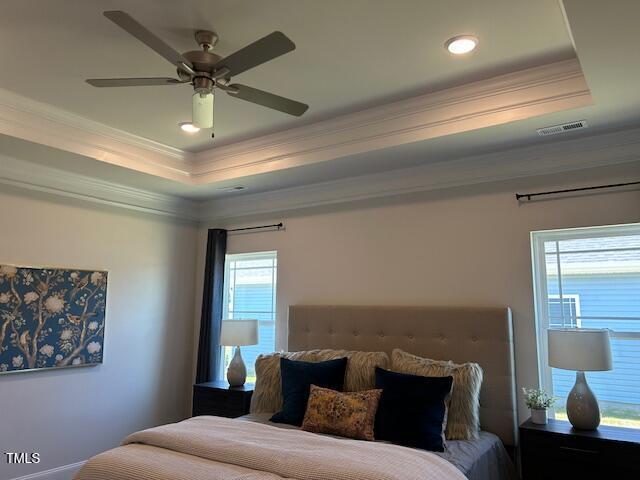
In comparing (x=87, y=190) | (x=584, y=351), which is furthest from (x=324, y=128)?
(x=584, y=351)

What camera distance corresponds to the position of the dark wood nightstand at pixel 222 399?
157 inches

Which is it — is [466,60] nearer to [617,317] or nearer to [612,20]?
[612,20]

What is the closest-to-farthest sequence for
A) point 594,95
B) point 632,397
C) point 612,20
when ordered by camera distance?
point 612,20 < point 594,95 < point 632,397

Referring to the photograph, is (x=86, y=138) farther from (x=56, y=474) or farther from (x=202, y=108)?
(x=56, y=474)

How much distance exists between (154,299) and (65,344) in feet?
3.21

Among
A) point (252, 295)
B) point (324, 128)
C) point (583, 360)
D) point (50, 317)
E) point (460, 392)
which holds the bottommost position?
point (460, 392)

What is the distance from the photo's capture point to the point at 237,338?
4.16m

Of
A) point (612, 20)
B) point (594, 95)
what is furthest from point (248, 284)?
point (612, 20)

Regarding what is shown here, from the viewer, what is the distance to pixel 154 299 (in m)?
4.71

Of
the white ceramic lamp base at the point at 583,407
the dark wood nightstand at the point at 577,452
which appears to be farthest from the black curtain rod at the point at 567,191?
the dark wood nightstand at the point at 577,452

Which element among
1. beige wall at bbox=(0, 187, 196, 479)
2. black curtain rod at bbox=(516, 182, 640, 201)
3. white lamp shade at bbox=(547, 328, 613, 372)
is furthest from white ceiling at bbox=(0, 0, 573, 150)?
white lamp shade at bbox=(547, 328, 613, 372)

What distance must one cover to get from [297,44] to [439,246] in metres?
1.93

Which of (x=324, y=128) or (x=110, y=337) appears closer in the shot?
(x=324, y=128)

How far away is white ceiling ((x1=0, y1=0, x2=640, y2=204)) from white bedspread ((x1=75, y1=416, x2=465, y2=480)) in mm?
2008
